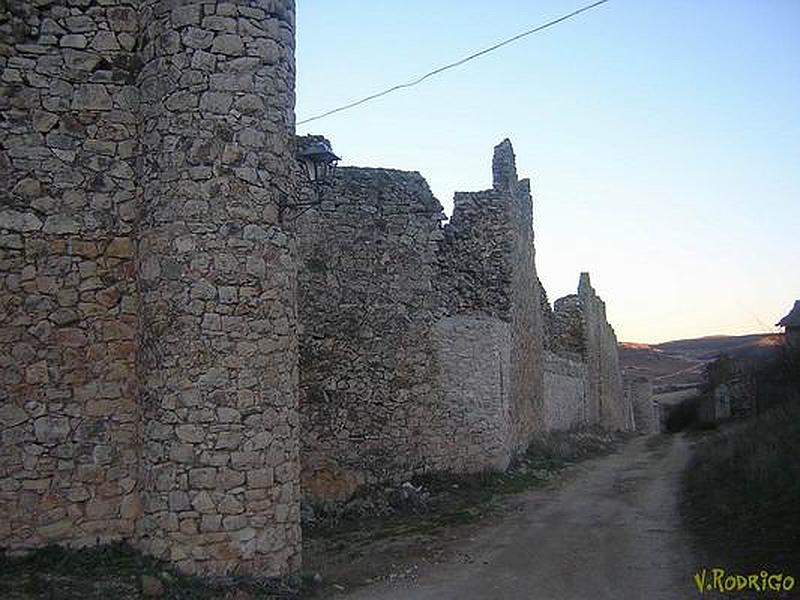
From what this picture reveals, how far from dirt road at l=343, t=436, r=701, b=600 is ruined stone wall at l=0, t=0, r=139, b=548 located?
10.1 feet

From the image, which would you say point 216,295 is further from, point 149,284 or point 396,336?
point 396,336

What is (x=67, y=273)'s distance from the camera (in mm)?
8445

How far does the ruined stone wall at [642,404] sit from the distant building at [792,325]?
2064 centimetres

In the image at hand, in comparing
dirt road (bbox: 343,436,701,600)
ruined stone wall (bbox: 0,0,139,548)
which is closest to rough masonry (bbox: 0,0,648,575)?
ruined stone wall (bbox: 0,0,139,548)

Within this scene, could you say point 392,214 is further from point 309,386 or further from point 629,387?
point 629,387

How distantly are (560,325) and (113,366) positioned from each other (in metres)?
22.0

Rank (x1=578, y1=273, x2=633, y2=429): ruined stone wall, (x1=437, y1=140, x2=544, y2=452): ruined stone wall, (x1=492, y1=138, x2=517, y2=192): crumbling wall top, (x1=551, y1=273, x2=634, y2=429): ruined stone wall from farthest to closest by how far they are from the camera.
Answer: (x1=578, y1=273, x2=633, y2=429): ruined stone wall < (x1=551, y1=273, x2=634, y2=429): ruined stone wall < (x1=492, y1=138, x2=517, y2=192): crumbling wall top < (x1=437, y1=140, x2=544, y2=452): ruined stone wall

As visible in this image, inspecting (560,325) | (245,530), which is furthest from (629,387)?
(245,530)

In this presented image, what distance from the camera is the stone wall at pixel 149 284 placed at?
8.10 metres

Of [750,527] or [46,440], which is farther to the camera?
[750,527]

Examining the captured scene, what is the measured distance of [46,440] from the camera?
322 inches

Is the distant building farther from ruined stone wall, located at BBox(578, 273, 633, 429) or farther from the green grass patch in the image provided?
the green grass patch

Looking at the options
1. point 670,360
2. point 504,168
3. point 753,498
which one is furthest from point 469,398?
point 670,360

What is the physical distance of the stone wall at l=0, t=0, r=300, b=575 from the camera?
319 inches
